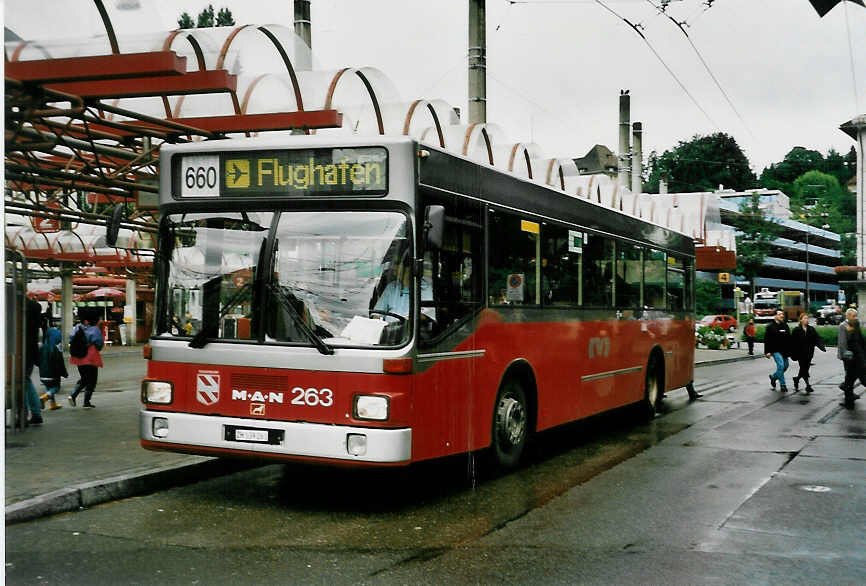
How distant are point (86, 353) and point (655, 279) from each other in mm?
8695

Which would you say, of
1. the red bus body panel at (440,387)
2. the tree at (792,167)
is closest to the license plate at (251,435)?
the red bus body panel at (440,387)

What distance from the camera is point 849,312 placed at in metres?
17.2

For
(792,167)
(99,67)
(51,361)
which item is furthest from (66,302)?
(792,167)

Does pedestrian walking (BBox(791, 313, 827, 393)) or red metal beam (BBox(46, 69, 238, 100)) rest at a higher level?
red metal beam (BBox(46, 69, 238, 100))

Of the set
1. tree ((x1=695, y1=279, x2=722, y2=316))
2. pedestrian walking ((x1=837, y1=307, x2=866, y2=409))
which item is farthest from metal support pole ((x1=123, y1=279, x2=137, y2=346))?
tree ((x1=695, y1=279, x2=722, y2=316))

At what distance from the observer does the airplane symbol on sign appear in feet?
25.3

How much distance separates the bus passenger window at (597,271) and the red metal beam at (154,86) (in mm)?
4524

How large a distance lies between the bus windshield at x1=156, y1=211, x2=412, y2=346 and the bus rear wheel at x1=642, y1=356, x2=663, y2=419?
301 inches

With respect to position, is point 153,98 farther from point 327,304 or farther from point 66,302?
point 66,302

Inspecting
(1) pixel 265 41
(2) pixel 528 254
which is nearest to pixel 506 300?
(2) pixel 528 254

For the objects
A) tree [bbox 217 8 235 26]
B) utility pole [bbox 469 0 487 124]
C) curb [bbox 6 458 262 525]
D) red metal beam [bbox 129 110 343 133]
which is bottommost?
curb [bbox 6 458 262 525]

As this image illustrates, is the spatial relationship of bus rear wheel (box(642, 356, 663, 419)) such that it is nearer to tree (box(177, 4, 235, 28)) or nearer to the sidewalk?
the sidewalk

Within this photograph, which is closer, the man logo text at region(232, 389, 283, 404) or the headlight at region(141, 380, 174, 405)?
the man logo text at region(232, 389, 283, 404)

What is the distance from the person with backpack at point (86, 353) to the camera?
14391 millimetres
